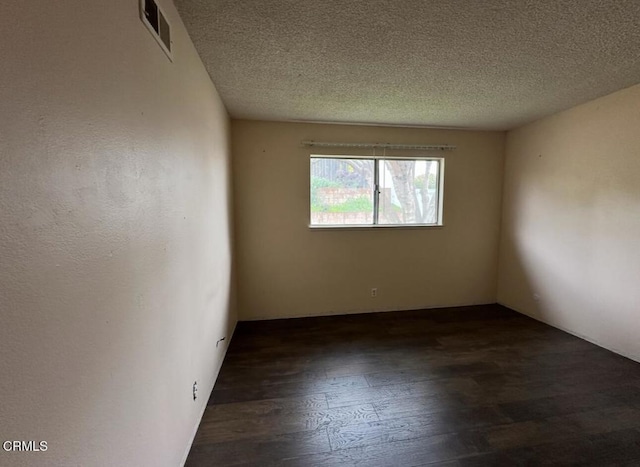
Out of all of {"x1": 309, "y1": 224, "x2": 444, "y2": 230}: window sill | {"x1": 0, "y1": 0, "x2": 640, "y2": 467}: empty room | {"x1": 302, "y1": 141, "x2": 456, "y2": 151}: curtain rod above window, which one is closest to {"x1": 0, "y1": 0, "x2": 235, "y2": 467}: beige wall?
{"x1": 0, "y1": 0, "x2": 640, "y2": 467}: empty room

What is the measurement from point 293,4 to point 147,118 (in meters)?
0.93

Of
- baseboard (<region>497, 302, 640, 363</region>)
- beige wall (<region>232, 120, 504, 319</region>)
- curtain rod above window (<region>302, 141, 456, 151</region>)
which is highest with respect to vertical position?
curtain rod above window (<region>302, 141, 456, 151</region>)

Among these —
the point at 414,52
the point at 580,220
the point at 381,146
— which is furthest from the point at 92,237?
the point at 580,220

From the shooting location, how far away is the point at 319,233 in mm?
3406

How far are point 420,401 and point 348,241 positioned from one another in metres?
1.92

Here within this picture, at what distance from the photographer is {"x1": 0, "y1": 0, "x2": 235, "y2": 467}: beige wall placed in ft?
1.77

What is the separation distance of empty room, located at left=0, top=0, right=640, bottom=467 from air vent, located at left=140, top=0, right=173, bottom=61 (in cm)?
1

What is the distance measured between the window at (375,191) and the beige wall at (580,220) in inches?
41.1

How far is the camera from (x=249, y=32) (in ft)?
5.16

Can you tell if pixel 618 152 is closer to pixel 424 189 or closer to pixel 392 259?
pixel 424 189

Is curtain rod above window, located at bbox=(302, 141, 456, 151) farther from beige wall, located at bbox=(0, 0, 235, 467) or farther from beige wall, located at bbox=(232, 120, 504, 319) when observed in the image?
beige wall, located at bbox=(0, 0, 235, 467)

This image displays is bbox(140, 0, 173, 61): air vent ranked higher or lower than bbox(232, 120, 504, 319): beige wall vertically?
higher

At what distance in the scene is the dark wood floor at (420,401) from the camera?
1540 millimetres

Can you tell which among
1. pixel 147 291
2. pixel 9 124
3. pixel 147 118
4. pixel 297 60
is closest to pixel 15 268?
pixel 9 124
